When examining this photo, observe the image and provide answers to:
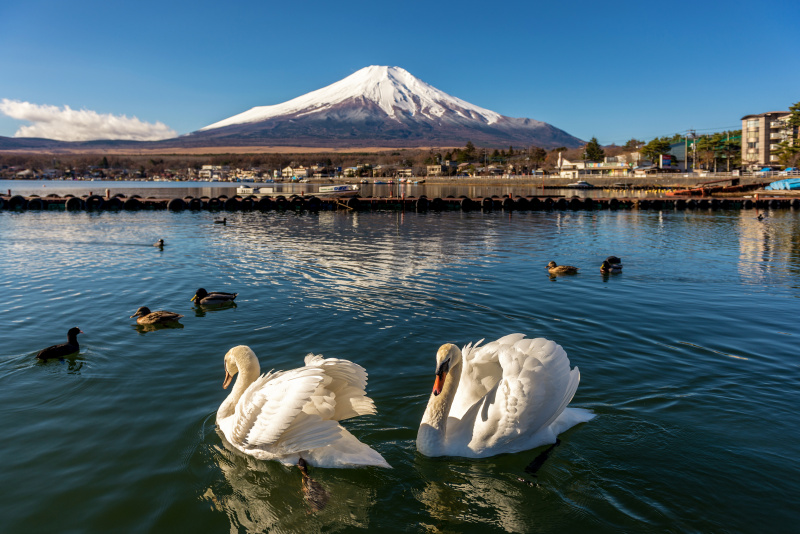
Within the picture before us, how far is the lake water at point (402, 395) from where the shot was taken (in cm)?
483

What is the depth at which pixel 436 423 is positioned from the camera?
543cm

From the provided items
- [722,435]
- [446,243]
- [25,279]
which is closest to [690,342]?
[722,435]

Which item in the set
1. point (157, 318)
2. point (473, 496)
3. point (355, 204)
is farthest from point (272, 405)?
point (355, 204)

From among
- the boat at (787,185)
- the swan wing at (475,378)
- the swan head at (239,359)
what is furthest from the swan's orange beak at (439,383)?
the boat at (787,185)

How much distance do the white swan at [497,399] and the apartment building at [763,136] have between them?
437 feet

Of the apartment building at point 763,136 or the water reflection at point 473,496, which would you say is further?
the apartment building at point 763,136

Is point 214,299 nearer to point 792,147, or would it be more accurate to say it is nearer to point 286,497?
point 286,497

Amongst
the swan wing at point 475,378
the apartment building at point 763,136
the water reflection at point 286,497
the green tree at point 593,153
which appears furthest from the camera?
the green tree at point 593,153

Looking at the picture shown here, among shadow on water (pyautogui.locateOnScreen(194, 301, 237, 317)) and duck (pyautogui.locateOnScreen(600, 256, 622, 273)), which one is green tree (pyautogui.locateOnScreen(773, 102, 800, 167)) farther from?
shadow on water (pyautogui.locateOnScreen(194, 301, 237, 317))

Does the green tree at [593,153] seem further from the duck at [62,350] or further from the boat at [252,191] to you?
the duck at [62,350]

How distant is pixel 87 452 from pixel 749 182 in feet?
318

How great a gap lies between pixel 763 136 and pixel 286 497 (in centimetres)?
14422

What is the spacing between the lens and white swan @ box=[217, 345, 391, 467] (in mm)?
4949

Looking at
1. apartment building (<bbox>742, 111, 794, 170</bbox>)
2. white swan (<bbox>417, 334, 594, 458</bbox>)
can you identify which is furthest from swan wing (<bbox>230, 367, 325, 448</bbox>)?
apartment building (<bbox>742, 111, 794, 170</bbox>)
